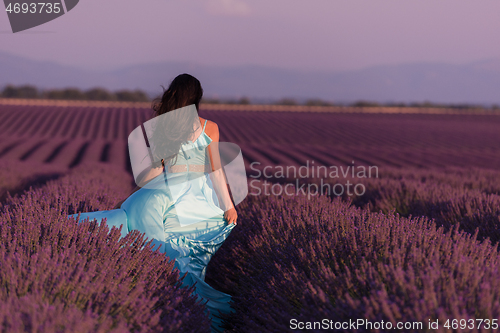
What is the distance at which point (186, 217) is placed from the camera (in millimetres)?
2879

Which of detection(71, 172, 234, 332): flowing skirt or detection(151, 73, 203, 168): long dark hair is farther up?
detection(151, 73, 203, 168): long dark hair

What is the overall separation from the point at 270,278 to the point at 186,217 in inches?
38.6

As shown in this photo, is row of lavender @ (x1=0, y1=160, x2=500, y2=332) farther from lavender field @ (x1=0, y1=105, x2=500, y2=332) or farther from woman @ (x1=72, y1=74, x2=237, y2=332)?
woman @ (x1=72, y1=74, x2=237, y2=332)

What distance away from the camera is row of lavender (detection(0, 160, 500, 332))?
1410 mm

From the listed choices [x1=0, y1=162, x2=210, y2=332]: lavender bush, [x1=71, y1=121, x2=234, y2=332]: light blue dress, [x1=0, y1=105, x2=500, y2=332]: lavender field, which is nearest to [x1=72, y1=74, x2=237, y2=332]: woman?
[x1=71, y1=121, x2=234, y2=332]: light blue dress

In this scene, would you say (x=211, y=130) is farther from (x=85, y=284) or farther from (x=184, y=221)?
(x=85, y=284)

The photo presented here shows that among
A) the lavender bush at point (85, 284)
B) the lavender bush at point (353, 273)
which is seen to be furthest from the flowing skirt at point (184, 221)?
the lavender bush at point (85, 284)

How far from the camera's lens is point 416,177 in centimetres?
721

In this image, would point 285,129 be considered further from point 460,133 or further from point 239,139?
point 460,133

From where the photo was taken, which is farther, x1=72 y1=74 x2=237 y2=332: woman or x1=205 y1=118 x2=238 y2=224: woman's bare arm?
x1=205 y1=118 x2=238 y2=224: woman's bare arm

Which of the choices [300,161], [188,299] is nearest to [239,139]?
[300,161]

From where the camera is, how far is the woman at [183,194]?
268cm

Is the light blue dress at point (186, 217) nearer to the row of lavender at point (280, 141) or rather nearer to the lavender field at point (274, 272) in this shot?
the lavender field at point (274, 272)

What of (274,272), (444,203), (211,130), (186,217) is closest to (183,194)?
(186,217)
